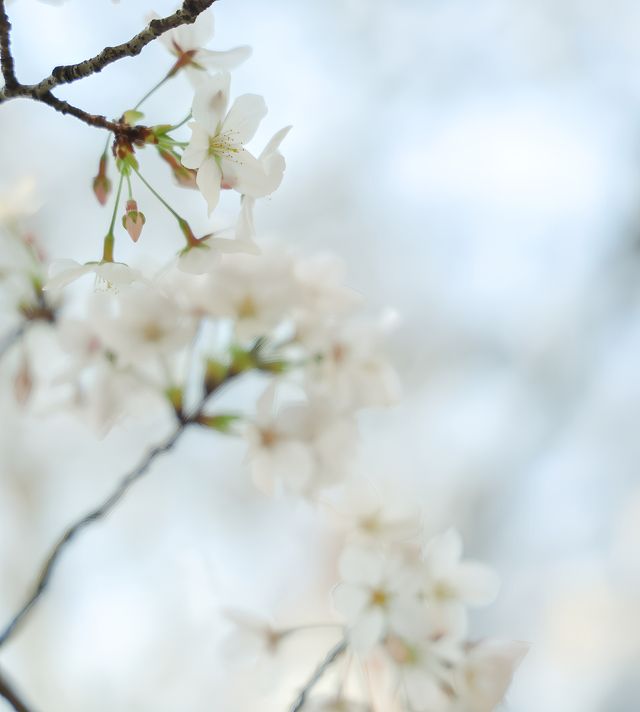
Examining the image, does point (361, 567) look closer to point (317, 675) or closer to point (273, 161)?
point (317, 675)

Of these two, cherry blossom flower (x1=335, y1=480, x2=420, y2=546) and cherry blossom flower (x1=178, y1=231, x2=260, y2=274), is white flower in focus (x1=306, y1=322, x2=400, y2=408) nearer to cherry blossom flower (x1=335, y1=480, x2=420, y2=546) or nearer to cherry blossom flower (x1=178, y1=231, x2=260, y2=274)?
cherry blossom flower (x1=335, y1=480, x2=420, y2=546)

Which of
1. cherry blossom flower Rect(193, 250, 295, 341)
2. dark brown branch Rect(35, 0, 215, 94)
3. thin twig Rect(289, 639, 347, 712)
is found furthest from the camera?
cherry blossom flower Rect(193, 250, 295, 341)

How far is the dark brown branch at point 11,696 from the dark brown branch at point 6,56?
1.14ft

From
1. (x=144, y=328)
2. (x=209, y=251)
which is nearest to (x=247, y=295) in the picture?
(x=144, y=328)

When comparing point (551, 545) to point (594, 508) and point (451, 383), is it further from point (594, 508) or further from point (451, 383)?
point (451, 383)

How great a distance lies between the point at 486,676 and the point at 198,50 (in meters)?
0.52

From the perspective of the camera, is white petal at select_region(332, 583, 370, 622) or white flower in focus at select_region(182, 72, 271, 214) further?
white petal at select_region(332, 583, 370, 622)

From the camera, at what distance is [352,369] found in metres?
0.78

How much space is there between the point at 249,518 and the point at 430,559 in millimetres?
2009

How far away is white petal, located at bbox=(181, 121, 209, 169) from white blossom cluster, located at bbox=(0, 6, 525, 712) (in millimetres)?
128

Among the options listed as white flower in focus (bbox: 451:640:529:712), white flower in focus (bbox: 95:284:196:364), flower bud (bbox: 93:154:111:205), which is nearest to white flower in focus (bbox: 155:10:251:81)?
flower bud (bbox: 93:154:111:205)

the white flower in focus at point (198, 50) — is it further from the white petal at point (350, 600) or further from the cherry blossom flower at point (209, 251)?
the white petal at point (350, 600)

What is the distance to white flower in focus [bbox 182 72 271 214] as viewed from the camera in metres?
0.45

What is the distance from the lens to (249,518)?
2654 mm
